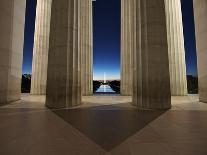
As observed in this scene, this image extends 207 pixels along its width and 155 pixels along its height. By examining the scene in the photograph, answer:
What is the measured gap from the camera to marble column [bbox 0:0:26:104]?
60.5ft

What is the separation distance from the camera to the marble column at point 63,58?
54.6 feet

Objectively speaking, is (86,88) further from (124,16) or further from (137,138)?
(137,138)

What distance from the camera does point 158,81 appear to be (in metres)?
15.6

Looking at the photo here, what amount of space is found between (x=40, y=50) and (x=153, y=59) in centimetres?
2388

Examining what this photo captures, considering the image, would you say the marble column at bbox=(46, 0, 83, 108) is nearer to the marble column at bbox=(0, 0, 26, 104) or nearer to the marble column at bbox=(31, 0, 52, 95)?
the marble column at bbox=(0, 0, 26, 104)

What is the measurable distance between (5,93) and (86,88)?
14.5 metres

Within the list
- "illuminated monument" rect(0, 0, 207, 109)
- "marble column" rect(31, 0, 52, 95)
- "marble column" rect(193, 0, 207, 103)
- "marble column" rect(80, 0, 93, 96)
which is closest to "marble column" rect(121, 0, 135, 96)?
"marble column" rect(80, 0, 93, 96)

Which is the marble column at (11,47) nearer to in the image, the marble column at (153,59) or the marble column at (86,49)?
the marble column at (86,49)

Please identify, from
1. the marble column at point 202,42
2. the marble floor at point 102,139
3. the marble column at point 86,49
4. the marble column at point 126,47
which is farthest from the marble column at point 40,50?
the marble column at point 202,42

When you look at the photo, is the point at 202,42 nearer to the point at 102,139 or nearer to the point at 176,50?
the point at 176,50

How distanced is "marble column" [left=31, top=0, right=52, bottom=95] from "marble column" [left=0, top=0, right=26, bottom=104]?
9.89 metres

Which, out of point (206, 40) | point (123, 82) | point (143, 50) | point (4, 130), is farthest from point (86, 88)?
point (4, 130)

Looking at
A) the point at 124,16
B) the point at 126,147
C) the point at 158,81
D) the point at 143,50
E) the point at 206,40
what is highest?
the point at 124,16

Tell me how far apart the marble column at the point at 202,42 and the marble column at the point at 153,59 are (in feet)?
24.0
